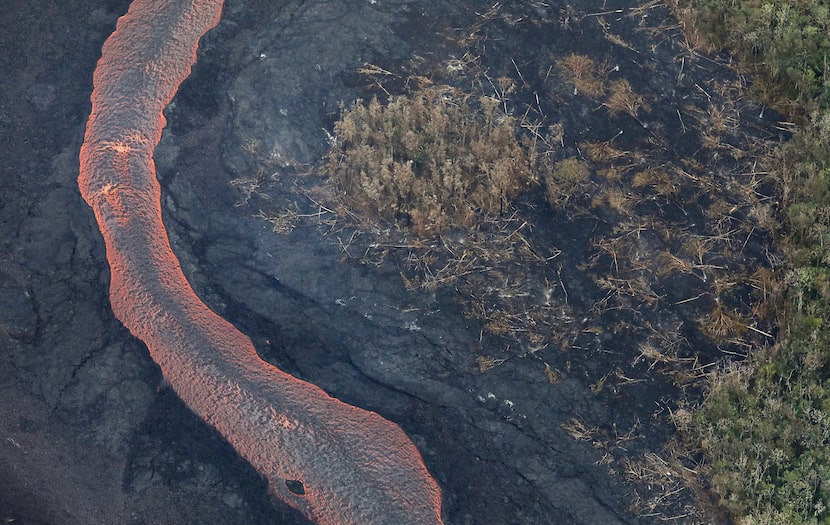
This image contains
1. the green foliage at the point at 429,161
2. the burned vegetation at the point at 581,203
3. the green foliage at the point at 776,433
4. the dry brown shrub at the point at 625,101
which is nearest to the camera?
the green foliage at the point at 776,433

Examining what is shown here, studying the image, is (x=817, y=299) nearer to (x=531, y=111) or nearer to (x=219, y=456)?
(x=531, y=111)

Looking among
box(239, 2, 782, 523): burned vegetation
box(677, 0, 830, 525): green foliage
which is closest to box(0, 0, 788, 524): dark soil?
box(239, 2, 782, 523): burned vegetation

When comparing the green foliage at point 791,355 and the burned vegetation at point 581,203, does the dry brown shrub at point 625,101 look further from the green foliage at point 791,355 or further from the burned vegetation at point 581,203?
the green foliage at point 791,355

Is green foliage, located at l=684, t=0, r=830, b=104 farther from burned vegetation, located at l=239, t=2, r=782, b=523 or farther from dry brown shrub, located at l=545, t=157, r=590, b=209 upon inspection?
dry brown shrub, located at l=545, t=157, r=590, b=209

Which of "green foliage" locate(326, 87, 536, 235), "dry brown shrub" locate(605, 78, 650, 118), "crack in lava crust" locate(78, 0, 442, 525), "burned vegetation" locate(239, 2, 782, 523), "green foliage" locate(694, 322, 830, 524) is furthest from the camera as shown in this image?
"dry brown shrub" locate(605, 78, 650, 118)

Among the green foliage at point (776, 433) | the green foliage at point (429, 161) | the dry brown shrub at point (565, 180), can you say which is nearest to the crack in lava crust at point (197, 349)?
the green foliage at point (429, 161)

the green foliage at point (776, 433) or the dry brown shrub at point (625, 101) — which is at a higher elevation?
the dry brown shrub at point (625, 101)
